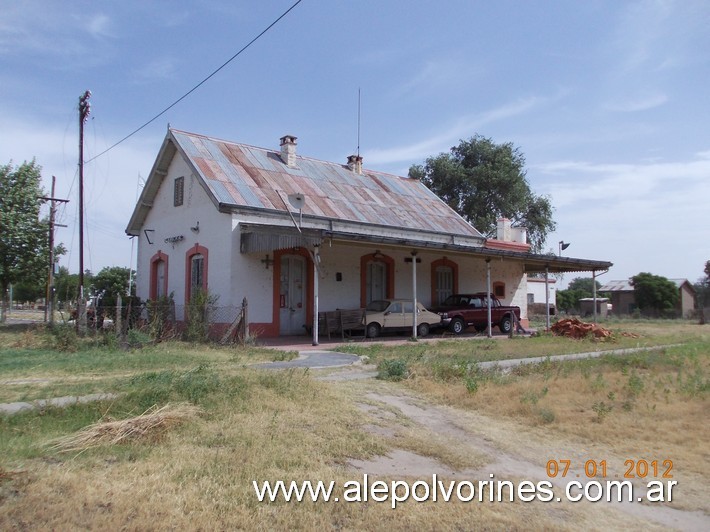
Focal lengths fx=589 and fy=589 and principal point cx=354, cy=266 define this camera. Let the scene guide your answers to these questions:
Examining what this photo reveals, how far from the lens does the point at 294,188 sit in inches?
901

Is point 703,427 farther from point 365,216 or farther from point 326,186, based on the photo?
point 326,186

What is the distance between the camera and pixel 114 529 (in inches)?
161

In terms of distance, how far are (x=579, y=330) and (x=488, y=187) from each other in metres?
25.8

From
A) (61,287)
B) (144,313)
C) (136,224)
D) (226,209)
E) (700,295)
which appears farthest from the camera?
(700,295)

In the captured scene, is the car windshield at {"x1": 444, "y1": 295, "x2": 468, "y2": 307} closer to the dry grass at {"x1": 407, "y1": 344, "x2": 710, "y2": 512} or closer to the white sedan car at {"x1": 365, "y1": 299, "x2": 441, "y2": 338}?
the white sedan car at {"x1": 365, "y1": 299, "x2": 441, "y2": 338}

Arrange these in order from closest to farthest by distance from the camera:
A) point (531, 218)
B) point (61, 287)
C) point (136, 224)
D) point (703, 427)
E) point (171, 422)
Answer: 1. point (171, 422)
2. point (703, 427)
3. point (136, 224)
4. point (61, 287)
5. point (531, 218)

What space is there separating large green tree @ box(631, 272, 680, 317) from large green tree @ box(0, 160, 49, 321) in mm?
44959

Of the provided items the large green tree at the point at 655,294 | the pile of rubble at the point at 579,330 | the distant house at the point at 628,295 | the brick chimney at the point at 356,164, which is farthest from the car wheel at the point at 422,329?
the distant house at the point at 628,295

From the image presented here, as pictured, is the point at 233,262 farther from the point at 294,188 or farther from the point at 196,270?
the point at 294,188

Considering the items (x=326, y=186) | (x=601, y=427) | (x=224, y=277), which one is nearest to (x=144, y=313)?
(x=224, y=277)

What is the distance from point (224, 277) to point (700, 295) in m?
56.2

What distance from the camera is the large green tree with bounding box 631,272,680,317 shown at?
5038 centimetres
